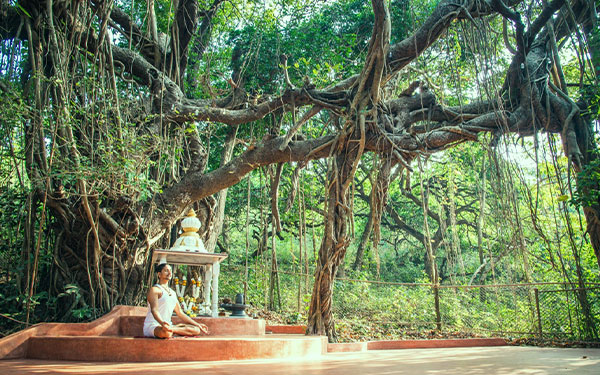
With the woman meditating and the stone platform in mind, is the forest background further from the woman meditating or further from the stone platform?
the woman meditating

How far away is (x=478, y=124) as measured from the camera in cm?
449

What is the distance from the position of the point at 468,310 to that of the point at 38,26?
7.08m

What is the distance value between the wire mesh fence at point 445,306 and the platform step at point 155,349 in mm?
2839

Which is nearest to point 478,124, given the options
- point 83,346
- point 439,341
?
point 439,341

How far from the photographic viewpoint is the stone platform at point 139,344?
2748mm

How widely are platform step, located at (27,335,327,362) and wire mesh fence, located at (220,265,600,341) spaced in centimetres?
284

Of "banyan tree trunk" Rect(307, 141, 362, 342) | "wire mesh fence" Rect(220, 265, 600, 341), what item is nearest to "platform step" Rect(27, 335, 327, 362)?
"banyan tree trunk" Rect(307, 141, 362, 342)

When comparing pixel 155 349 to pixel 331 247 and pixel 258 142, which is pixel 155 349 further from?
pixel 258 142

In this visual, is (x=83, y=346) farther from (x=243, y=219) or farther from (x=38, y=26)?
(x=243, y=219)

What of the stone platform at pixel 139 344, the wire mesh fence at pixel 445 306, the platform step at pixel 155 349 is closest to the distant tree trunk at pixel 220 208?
the wire mesh fence at pixel 445 306

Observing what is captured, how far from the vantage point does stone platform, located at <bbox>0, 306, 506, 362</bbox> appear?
9.02ft

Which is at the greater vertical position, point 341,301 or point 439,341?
point 341,301

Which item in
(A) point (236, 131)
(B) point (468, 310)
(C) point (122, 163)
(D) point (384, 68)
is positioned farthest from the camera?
(B) point (468, 310)

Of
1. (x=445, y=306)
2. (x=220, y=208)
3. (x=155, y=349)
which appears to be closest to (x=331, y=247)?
(x=155, y=349)
